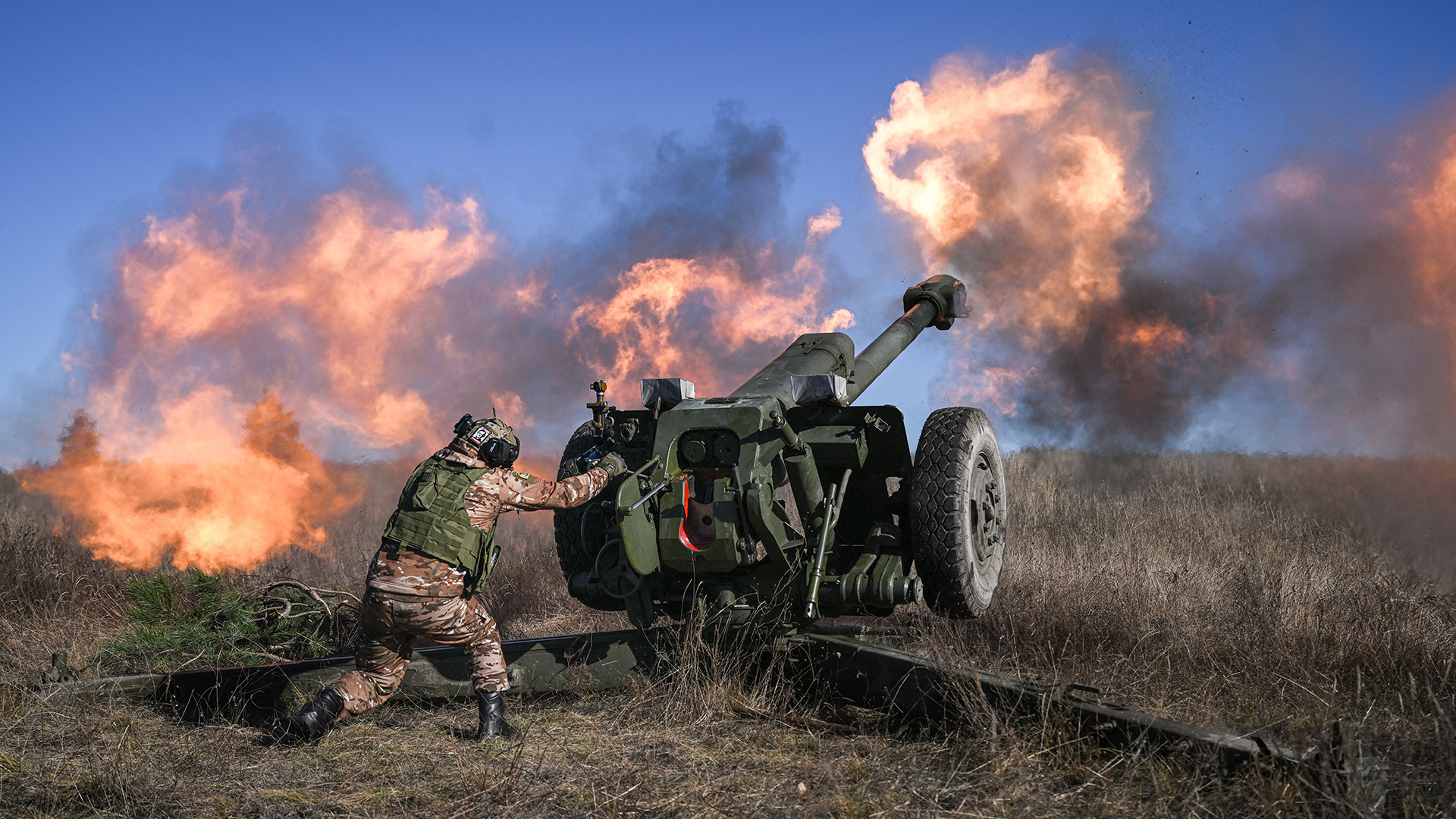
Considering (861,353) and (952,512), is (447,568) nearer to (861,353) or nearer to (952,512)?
(952,512)

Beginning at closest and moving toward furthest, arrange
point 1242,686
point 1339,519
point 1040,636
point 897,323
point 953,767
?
point 953,767, point 1242,686, point 1040,636, point 897,323, point 1339,519

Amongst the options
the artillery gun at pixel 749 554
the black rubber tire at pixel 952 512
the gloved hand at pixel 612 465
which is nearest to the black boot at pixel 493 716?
the artillery gun at pixel 749 554

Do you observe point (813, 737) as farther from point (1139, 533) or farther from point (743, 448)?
point (1139, 533)

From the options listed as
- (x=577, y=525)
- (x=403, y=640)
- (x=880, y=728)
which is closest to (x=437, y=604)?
(x=403, y=640)

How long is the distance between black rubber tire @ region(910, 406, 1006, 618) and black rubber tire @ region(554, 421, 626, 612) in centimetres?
197

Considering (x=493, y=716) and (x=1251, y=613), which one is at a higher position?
(x=1251, y=613)

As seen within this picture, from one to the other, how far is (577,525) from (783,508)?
5.46 ft

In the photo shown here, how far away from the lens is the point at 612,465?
5.53 meters

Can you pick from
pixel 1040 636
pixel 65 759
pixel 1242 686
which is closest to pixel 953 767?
pixel 1242 686

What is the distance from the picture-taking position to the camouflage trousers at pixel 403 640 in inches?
198

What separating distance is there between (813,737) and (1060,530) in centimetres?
676

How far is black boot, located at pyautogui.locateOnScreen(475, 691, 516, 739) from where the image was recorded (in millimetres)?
4984

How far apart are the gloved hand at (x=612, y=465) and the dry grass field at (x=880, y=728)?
114 centimetres

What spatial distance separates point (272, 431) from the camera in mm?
9719
